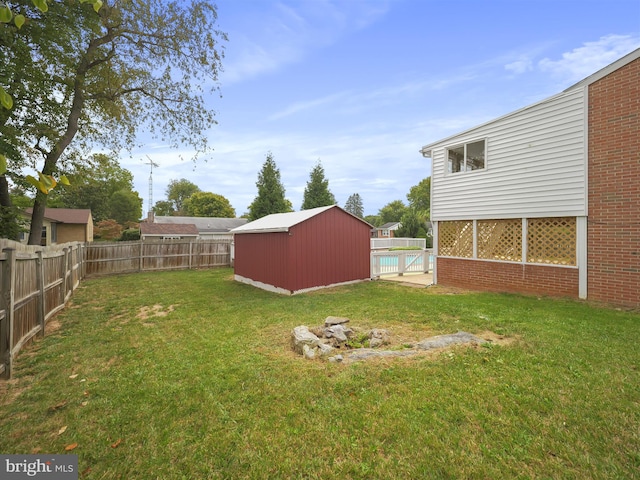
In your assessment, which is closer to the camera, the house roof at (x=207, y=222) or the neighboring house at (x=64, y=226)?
the neighboring house at (x=64, y=226)

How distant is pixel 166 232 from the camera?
3000cm

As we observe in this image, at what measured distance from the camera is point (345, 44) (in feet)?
37.1

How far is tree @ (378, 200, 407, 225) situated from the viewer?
7150 centimetres

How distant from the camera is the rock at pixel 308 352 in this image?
13.6 ft

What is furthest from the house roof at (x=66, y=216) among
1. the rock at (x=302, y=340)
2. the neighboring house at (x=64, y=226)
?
the rock at (x=302, y=340)

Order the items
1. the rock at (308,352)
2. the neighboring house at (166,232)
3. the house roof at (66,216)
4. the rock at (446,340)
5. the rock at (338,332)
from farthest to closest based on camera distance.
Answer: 1. the neighboring house at (166,232)
2. the house roof at (66,216)
3. the rock at (338,332)
4. the rock at (446,340)
5. the rock at (308,352)

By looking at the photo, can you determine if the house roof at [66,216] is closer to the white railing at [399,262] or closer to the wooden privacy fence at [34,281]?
the wooden privacy fence at [34,281]

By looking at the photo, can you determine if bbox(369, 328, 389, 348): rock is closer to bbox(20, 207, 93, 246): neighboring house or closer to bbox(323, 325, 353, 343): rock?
bbox(323, 325, 353, 343): rock

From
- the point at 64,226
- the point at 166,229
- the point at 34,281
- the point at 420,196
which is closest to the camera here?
the point at 34,281

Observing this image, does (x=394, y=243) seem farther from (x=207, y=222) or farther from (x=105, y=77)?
(x=105, y=77)

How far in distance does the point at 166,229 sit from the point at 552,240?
103ft

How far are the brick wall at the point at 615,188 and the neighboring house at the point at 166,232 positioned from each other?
29226mm

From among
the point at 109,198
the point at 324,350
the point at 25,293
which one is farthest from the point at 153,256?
the point at 109,198

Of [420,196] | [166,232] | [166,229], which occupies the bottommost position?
[166,232]
